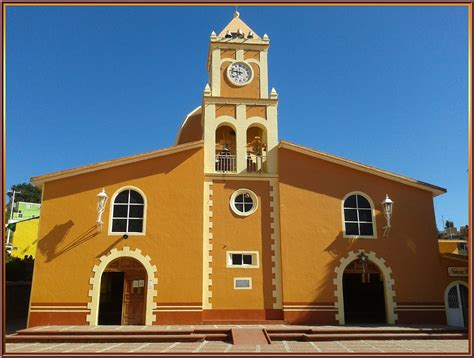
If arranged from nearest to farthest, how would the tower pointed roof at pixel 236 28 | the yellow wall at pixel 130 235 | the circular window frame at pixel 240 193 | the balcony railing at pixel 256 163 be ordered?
the yellow wall at pixel 130 235, the circular window frame at pixel 240 193, the balcony railing at pixel 256 163, the tower pointed roof at pixel 236 28

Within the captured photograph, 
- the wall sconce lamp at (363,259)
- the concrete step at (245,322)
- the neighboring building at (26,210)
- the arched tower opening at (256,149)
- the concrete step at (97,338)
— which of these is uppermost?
the neighboring building at (26,210)

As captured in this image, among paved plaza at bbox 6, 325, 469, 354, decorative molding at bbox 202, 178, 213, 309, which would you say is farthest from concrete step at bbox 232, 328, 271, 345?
decorative molding at bbox 202, 178, 213, 309

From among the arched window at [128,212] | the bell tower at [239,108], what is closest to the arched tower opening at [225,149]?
the bell tower at [239,108]

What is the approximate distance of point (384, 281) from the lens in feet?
51.4

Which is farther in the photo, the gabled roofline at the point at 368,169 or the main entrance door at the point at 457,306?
the gabled roofline at the point at 368,169

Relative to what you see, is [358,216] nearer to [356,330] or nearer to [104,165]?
[356,330]

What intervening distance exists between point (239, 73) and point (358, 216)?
300 inches

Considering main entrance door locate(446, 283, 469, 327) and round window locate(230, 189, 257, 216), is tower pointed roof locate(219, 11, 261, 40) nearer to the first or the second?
round window locate(230, 189, 257, 216)

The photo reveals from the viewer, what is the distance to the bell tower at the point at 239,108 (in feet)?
55.5

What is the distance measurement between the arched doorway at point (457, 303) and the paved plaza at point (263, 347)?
9.35 ft

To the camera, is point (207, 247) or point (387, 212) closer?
point (207, 247)

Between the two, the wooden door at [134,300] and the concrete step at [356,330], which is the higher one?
the wooden door at [134,300]

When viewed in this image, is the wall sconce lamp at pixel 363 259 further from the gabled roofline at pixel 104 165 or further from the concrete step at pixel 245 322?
the gabled roofline at pixel 104 165

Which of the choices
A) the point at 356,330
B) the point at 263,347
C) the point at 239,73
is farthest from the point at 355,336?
the point at 239,73
